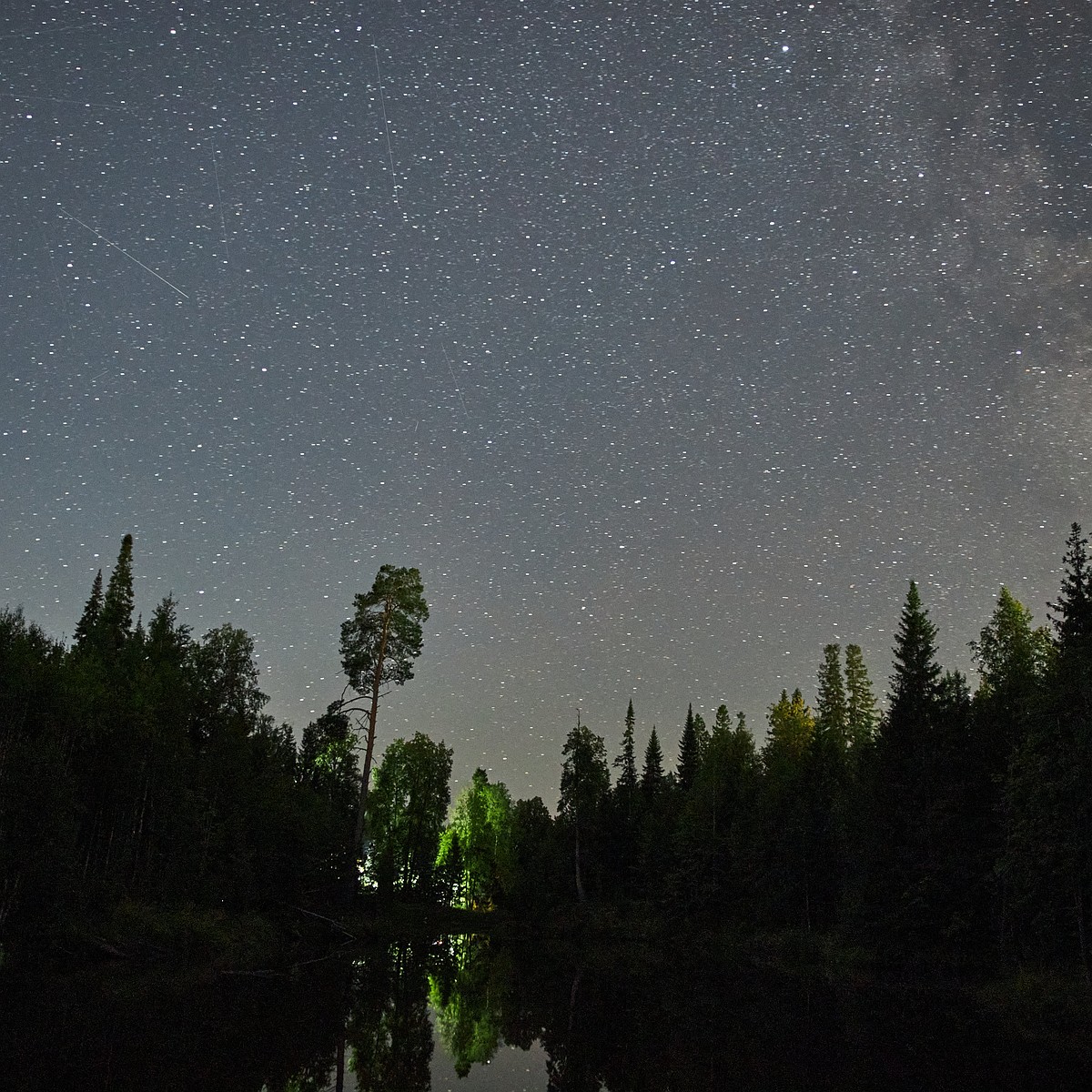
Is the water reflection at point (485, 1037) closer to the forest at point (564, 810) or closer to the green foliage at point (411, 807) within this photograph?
the forest at point (564, 810)

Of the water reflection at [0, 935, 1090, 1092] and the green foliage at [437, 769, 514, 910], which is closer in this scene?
the water reflection at [0, 935, 1090, 1092]

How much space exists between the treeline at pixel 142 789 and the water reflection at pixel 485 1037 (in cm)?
427

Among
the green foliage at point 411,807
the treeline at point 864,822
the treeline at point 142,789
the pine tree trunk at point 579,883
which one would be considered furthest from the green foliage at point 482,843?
the treeline at point 142,789

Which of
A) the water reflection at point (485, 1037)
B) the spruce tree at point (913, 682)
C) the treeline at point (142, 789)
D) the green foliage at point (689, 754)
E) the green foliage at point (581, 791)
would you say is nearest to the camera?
the water reflection at point (485, 1037)

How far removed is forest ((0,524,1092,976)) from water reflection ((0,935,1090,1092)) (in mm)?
4909

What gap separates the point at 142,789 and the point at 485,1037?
905 inches

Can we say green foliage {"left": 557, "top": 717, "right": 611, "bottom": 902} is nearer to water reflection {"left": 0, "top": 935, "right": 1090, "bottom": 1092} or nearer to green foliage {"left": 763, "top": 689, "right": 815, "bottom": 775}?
green foliage {"left": 763, "top": 689, "right": 815, "bottom": 775}

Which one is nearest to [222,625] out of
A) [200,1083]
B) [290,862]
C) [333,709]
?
[333,709]

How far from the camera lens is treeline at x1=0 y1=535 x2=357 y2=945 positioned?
2520 cm

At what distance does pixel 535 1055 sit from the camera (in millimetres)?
16234

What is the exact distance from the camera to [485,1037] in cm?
1825

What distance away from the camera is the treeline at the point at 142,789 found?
25.2m

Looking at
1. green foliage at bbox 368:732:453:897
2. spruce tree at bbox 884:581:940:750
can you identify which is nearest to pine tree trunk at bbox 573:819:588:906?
A: green foliage at bbox 368:732:453:897

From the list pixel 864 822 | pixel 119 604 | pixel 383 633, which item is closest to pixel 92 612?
pixel 119 604
